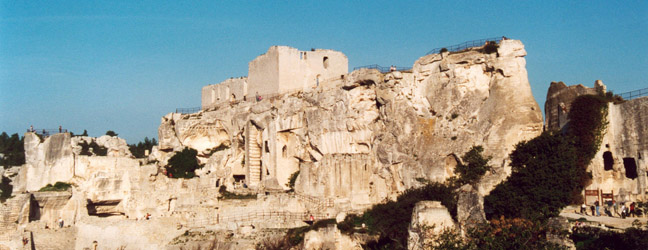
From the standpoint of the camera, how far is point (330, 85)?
45.0 metres

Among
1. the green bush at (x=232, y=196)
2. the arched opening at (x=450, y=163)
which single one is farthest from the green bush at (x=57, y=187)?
the arched opening at (x=450, y=163)

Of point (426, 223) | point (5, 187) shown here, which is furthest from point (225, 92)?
point (426, 223)

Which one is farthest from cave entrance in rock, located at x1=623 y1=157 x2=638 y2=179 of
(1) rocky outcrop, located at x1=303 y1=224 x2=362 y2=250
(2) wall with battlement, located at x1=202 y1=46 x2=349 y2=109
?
(2) wall with battlement, located at x1=202 y1=46 x2=349 y2=109

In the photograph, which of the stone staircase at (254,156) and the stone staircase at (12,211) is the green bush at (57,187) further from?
the stone staircase at (254,156)

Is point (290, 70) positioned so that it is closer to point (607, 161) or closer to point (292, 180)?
point (292, 180)

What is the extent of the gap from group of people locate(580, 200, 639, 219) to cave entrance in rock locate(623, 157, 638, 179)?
173cm

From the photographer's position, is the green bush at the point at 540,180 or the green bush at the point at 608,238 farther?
the green bush at the point at 540,180

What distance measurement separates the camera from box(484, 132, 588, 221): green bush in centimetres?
3095

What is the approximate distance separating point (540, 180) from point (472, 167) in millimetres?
3984

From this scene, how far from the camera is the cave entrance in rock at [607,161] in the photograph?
106 ft

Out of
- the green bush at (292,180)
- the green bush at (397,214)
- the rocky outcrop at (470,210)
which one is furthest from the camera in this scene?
the green bush at (292,180)

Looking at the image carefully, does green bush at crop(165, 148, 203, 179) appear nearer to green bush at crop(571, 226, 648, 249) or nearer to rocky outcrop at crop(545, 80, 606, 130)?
rocky outcrop at crop(545, 80, 606, 130)

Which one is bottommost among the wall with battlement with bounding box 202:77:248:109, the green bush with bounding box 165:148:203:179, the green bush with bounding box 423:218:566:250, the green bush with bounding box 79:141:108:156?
the green bush with bounding box 423:218:566:250

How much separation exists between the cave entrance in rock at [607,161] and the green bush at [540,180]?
1.10m
